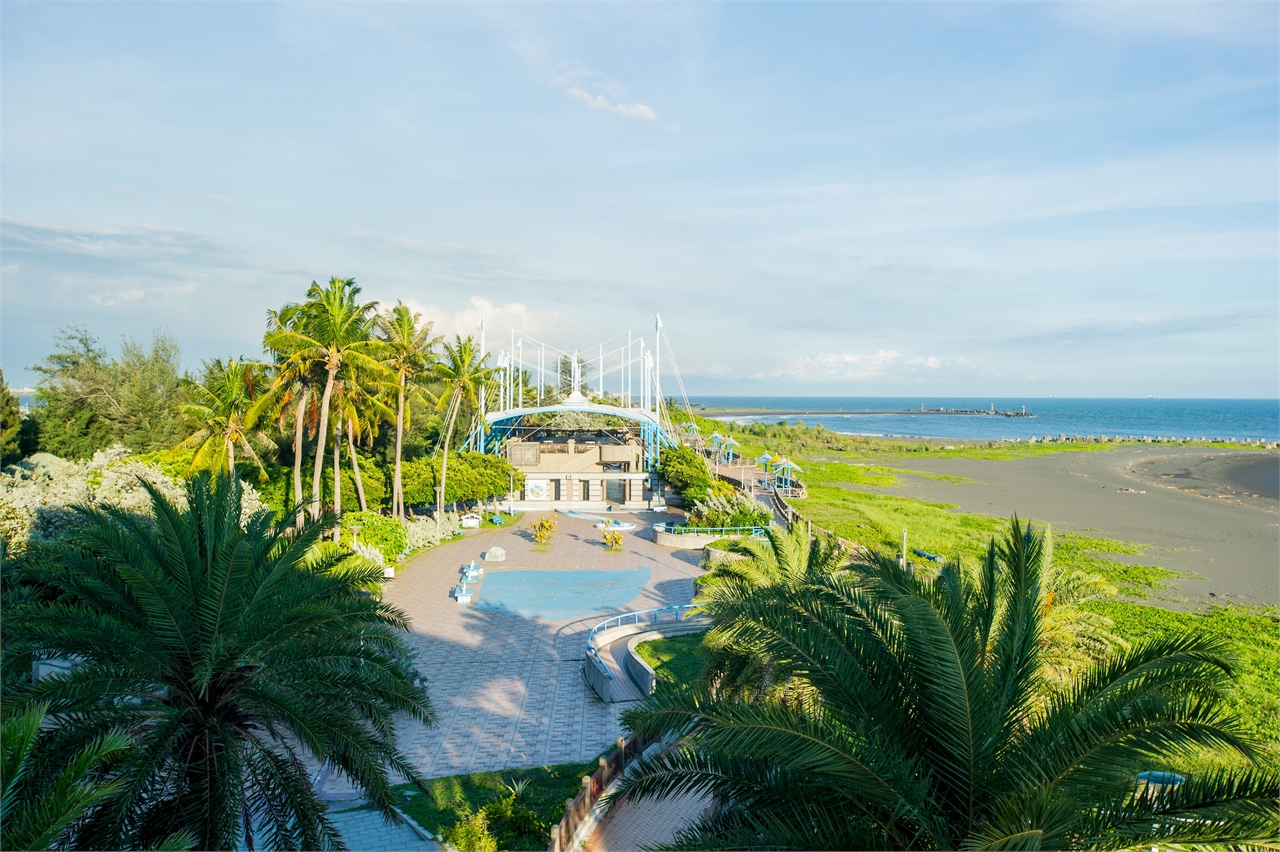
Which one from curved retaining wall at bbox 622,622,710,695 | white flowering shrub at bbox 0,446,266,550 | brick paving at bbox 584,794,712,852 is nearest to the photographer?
brick paving at bbox 584,794,712,852

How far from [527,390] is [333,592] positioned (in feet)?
221

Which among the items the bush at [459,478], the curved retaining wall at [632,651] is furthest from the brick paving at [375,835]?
the bush at [459,478]

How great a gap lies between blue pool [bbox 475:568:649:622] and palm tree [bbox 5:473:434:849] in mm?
13163

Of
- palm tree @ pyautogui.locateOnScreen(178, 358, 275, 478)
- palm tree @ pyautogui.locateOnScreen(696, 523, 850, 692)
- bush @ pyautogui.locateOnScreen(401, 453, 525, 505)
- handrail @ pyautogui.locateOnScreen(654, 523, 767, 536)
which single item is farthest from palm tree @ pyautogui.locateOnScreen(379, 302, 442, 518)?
palm tree @ pyautogui.locateOnScreen(696, 523, 850, 692)

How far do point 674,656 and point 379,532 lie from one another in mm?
13236

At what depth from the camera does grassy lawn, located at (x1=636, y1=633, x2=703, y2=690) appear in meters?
16.7

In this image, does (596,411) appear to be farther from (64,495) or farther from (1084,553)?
(64,495)

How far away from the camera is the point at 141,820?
7.07 metres

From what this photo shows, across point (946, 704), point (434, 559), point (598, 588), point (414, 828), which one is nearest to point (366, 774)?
point (414, 828)

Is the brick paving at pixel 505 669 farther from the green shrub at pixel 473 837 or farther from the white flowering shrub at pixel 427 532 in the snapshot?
the green shrub at pixel 473 837

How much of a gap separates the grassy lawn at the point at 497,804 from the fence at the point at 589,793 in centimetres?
70

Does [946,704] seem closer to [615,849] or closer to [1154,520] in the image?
[615,849]

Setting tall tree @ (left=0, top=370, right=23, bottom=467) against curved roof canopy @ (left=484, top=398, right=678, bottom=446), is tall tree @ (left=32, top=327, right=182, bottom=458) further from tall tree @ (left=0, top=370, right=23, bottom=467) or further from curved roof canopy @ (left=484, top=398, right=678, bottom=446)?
curved roof canopy @ (left=484, top=398, right=678, bottom=446)

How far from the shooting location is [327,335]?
76.8 feet
